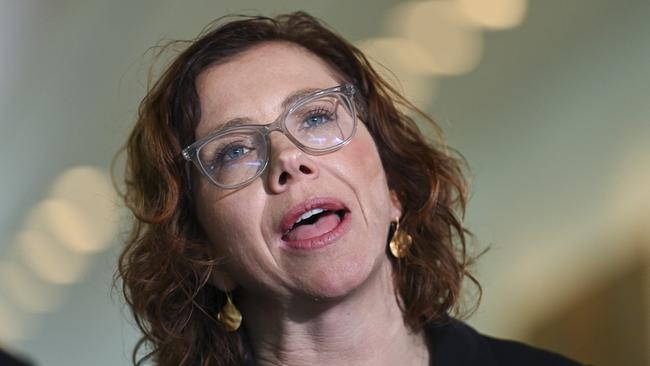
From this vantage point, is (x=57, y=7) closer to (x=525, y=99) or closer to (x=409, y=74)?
(x=409, y=74)

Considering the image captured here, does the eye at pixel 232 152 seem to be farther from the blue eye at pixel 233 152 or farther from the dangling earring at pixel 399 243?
the dangling earring at pixel 399 243

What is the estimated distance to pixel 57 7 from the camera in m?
2.88

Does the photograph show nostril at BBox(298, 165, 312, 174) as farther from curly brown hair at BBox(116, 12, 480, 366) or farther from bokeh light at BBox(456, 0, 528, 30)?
bokeh light at BBox(456, 0, 528, 30)

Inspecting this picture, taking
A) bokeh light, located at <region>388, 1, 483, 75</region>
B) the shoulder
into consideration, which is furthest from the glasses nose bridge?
bokeh light, located at <region>388, 1, 483, 75</region>

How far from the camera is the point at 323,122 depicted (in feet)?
5.41

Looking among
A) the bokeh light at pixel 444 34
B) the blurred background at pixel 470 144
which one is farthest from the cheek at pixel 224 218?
the bokeh light at pixel 444 34

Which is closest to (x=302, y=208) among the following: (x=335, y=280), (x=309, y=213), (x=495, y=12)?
(x=309, y=213)

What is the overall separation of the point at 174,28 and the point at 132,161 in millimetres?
1027

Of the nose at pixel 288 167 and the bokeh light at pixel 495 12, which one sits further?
the bokeh light at pixel 495 12

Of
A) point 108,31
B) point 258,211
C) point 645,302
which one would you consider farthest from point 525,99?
Result: point 258,211

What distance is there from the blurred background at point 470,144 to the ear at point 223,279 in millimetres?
886

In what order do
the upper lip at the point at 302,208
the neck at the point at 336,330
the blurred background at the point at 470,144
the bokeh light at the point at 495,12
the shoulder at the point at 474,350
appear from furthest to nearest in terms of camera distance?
the bokeh light at the point at 495,12 → the blurred background at the point at 470,144 → the shoulder at the point at 474,350 → the neck at the point at 336,330 → the upper lip at the point at 302,208

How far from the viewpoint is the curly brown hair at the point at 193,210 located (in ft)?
5.73

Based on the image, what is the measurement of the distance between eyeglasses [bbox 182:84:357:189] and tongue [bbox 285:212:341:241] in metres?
0.11
